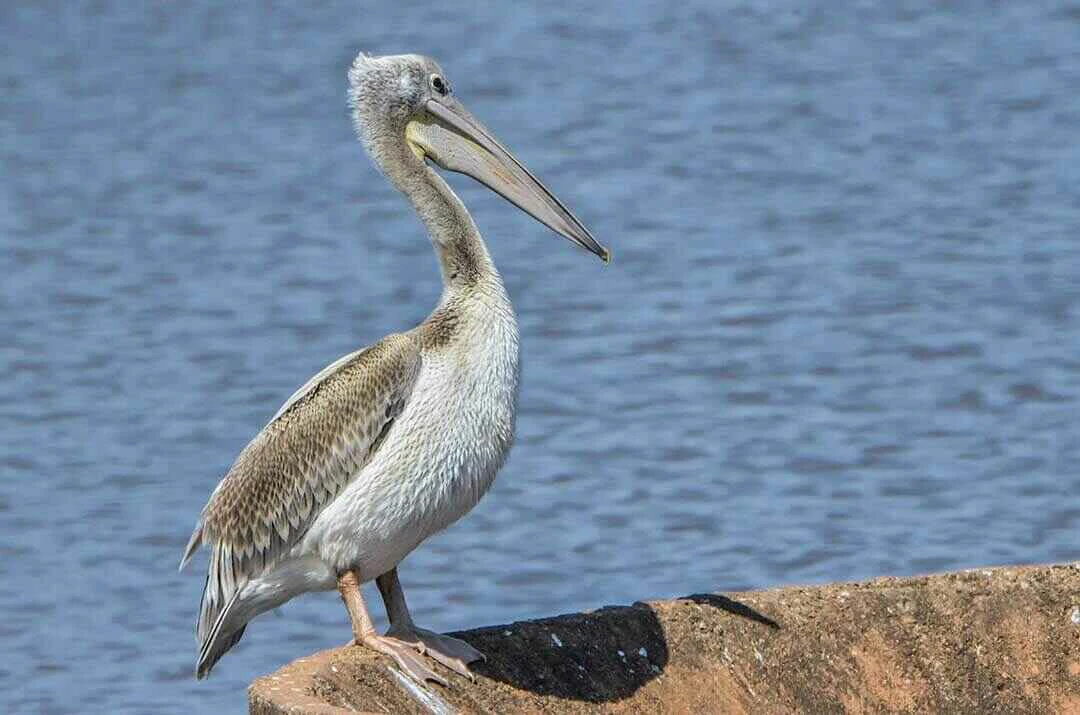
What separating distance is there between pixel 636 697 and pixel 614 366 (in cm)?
533

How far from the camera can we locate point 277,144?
15969 mm

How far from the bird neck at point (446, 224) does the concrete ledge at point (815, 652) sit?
0.84 m

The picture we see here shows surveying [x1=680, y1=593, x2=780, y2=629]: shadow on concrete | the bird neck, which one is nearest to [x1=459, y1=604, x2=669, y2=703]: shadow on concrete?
[x1=680, y1=593, x2=780, y2=629]: shadow on concrete

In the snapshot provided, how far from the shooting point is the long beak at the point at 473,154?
6.04 meters

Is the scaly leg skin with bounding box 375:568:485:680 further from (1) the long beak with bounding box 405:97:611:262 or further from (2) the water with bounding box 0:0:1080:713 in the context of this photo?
(2) the water with bounding box 0:0:1080:713

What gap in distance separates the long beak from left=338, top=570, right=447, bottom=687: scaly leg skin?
1.07 meters

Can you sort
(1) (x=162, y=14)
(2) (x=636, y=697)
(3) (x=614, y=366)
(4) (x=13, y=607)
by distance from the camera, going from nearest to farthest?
1. (2) (x=636, y=697)
2. (4) (x=13, y=607)
3. (3) (x=614, y=366)
4. (1) (x=162, y=14)

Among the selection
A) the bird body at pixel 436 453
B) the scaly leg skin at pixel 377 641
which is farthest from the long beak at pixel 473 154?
the scaly leg skin at pixel 377 641

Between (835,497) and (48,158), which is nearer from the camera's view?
(835,497)

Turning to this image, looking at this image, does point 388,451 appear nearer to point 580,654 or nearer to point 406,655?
point 406,655

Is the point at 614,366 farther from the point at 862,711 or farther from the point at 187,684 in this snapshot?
the point at 862,711

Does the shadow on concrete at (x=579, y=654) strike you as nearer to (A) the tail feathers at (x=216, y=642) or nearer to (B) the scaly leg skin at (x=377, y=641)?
(B) the scaly leg skin at (x=377, y=641)

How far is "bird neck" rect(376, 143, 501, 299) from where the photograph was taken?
226 inches

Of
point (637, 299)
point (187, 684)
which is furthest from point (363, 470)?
point (637, 299)
